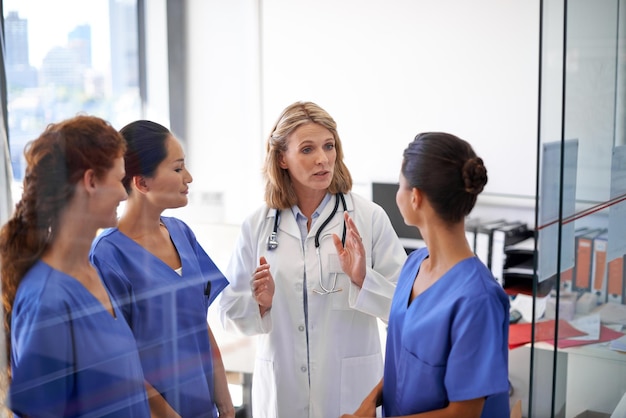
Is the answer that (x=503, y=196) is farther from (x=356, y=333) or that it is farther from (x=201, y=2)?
(x=201, y=2)

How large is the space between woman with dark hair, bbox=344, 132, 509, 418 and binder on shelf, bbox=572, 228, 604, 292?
181 millimetres

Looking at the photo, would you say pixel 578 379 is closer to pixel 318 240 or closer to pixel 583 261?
pixel 583 261

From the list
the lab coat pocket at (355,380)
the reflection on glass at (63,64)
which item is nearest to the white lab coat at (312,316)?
the lab coat pocket at (355,380)

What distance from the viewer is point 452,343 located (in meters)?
1.02

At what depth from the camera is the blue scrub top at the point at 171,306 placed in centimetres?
98

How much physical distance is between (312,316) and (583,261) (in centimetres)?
51

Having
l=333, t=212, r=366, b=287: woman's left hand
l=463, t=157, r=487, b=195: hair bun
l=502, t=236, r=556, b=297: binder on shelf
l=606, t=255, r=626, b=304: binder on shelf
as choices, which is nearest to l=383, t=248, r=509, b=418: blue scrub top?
l=463, t=157, r=487, b=195: hair bun

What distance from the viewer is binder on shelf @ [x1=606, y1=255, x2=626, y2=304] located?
4.22 ft

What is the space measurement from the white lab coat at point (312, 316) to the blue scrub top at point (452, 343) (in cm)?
28

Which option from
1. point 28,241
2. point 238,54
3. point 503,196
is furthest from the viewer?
point 503,196

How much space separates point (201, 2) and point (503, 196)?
161cm

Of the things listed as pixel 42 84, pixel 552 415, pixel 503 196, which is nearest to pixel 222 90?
pixel 42 84

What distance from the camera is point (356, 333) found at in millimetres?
1457

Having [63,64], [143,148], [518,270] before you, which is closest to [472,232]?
[518,270]
